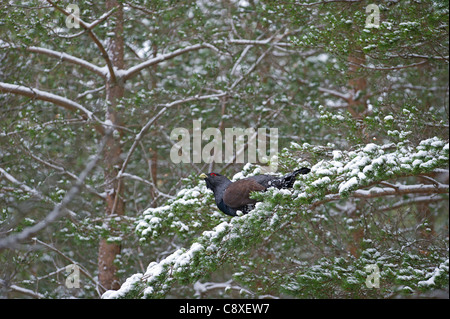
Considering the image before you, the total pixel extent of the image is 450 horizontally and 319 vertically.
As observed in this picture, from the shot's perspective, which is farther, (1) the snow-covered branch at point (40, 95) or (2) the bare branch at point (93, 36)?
(1) the snow-covered branch at point (40, 95)

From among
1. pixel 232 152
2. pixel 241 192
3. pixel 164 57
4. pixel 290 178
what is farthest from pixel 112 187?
pixel 290 178

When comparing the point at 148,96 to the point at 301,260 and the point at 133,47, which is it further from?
the point at 301,260

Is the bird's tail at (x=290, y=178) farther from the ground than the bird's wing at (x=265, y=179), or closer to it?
farther from the ground

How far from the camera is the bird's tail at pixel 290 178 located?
5.04 m

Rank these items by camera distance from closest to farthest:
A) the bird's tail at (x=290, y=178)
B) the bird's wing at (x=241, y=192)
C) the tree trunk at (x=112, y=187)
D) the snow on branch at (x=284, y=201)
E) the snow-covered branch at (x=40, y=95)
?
the snow on branch at (x=284, y=201) < the bird's tail at (x=290, y=178) < the bird's wing at (x=241, y=192) < the snow-covered branch at (x=40, y=95) < the tree trunk at (x=112, y=187)

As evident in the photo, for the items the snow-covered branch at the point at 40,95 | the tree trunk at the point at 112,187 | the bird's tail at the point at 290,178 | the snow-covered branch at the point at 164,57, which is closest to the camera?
the bird's tail at the point at 290,178

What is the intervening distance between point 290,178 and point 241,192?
0.55 meters

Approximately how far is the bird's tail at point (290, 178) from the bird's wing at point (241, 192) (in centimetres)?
24

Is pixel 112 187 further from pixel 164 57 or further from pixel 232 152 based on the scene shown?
pixel 164 57

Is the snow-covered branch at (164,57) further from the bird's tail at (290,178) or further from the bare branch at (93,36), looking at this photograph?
the bird's tail at (290,178)

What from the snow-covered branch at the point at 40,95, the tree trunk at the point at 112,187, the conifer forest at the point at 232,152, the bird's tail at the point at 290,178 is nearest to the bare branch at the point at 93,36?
the conifer forest at the point at 232,152

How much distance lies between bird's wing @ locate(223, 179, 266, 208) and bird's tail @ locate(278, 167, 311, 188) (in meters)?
0.24
